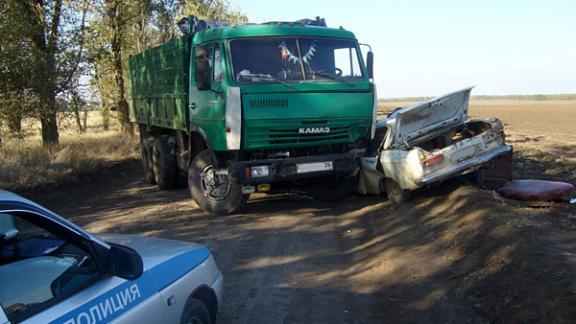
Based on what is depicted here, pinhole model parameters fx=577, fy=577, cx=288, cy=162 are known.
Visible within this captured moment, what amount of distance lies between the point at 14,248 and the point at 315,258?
14.2ft

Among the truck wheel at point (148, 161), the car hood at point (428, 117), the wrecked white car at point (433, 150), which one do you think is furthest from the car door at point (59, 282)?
the truck wheel at point (148, 161)

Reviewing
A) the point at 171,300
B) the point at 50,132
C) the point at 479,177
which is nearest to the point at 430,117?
the point at 479,177

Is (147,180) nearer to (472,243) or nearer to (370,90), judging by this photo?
(370,90)

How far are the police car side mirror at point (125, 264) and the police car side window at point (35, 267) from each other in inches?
3.8

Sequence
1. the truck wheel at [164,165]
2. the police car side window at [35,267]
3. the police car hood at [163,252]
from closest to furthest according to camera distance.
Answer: the police car side window at [35,267] < the police car hood at [163,252] < the truck wheel at [164,165]

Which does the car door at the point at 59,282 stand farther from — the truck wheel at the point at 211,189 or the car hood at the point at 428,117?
the car hood at the point at 428,117

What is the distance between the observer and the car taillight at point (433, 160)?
356 inches

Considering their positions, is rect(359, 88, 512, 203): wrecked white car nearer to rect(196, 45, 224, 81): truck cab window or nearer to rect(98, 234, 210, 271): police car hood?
rect(196, 45, 224, 81): truck cab window

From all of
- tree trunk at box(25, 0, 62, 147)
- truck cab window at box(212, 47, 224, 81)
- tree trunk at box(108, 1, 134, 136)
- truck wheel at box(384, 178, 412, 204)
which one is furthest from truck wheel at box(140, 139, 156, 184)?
tree trunk at box(108, 1, 134, 136)

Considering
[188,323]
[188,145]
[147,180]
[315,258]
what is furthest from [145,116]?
[188,323]

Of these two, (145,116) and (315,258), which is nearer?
(315,258)

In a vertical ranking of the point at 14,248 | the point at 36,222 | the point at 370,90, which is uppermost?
the point at 370,90

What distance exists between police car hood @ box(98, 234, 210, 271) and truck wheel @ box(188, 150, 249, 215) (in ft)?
17.8

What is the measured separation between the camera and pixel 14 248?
3.23 metres
